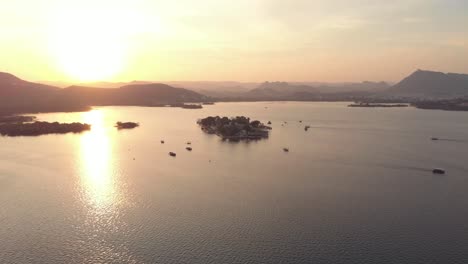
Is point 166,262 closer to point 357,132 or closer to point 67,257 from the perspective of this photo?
point 67,257

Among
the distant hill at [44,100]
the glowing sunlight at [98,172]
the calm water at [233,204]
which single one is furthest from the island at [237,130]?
the distant hill at [44,100]

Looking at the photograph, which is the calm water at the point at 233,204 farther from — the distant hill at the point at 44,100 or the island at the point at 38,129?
the distant hill at the point at 44,100

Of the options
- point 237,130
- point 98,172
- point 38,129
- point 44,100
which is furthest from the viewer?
point 44,100

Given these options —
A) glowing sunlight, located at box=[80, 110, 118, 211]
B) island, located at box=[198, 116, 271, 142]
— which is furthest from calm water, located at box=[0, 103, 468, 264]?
island, located at box=[198, 116, 271, 142]

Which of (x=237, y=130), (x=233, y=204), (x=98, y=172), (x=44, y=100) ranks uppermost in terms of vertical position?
(x=44, y=100)

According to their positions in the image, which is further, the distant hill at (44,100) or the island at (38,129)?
the distant hill at (44,100)

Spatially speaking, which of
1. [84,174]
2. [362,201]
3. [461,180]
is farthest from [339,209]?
[84,174]

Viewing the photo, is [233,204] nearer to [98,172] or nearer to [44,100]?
[98,172]

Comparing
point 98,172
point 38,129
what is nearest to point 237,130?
point 98,172

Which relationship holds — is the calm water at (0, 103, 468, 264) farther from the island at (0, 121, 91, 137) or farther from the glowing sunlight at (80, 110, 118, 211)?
the island at (0, 121, 91, 137)
